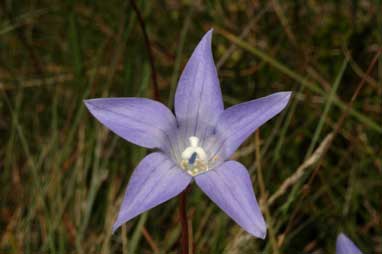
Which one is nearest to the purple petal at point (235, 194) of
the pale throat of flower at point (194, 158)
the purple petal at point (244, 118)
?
the purple petal at point (244, 118)

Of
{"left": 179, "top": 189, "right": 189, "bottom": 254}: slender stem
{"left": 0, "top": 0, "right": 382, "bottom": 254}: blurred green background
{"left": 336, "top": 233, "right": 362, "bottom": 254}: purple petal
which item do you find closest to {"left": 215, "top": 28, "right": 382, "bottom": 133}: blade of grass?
{"left": 0, "top": 0, "right": 382, "bottom": 254}: blurred green background

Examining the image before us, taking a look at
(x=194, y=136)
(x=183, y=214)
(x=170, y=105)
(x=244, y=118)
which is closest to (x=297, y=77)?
(x=170, y=105)

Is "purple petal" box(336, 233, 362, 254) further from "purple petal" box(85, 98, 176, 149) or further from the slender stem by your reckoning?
"purple petal" box(85, 98, 176, 149)

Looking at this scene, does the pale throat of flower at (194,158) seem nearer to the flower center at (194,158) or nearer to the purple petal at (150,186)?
the flower center at (194,158)

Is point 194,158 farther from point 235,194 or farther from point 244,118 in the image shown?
point 235,194

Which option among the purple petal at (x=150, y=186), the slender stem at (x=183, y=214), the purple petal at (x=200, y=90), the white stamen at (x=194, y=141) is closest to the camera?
the purple petal at (x=150, y=186)

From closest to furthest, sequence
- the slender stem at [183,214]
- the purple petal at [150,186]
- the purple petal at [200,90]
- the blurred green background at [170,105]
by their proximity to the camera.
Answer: the purple petal at [150,186]
the slender stem at [183,214]
the purple petal at [200,90]
the blurred green background at [170,105]
